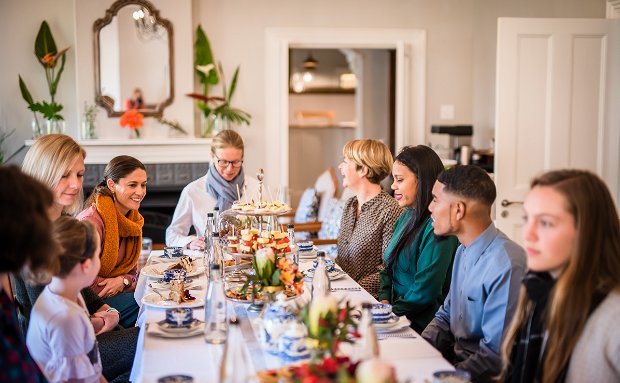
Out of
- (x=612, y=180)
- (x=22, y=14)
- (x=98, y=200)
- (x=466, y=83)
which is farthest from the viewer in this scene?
(x=466, y=83)

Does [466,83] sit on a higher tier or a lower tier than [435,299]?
higher

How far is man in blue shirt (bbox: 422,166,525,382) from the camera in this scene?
223 centimetres

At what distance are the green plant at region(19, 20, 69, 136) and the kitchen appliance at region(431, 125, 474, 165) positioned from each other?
308cm

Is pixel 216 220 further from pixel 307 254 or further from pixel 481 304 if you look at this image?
pixel 481 304

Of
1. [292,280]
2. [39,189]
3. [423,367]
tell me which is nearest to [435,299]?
[292,280]

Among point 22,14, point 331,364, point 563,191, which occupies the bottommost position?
point 331,364

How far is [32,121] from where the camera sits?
239 inches

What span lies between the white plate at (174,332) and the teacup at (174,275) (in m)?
0.61

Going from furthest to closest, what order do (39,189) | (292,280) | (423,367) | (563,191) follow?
(292,280) → (423,367) → (563,191) → (39,189)

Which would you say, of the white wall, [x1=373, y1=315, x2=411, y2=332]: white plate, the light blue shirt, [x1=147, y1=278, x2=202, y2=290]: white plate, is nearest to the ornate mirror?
the white wall

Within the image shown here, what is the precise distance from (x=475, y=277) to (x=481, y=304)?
88 millimetres

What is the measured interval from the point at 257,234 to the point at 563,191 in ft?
4.96

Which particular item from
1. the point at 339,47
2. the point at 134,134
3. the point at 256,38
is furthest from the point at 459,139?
the point at 134,134

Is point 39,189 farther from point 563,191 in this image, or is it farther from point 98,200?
point 98,200
